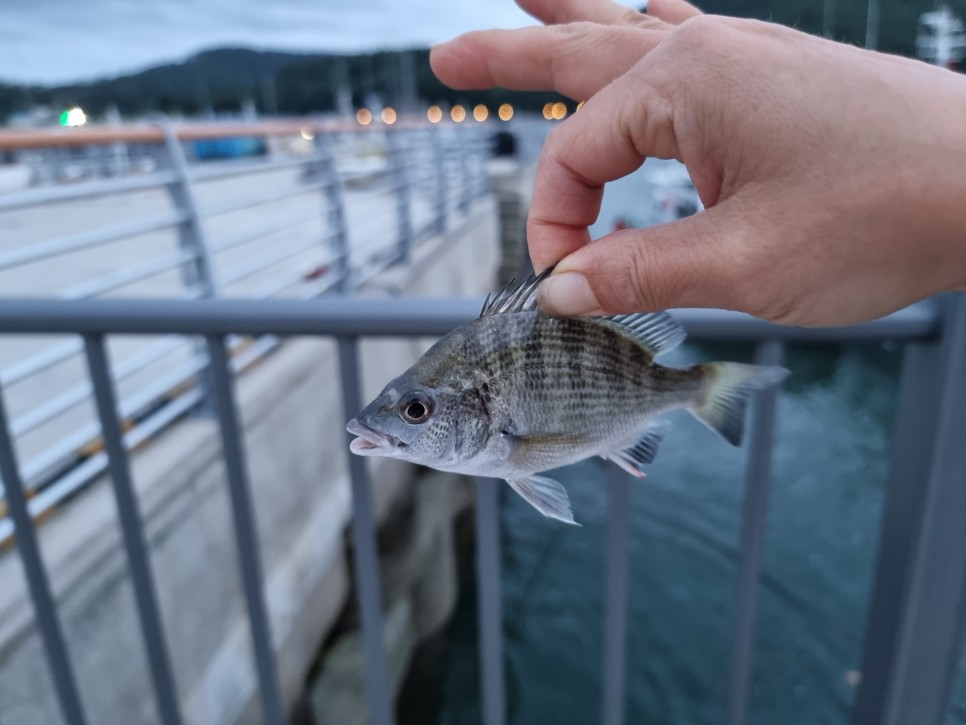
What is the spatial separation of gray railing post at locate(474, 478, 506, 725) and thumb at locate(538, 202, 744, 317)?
118 cm

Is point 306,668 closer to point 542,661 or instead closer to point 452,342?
point 542,661

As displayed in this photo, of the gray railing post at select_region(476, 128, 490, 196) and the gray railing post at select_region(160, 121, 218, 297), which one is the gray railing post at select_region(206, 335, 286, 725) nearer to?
the gray railing post at select_region(160, 121, 218, 297)

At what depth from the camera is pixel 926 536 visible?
5.51ft

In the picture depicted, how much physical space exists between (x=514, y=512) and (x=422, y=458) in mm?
7301

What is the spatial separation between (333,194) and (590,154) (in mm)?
4655

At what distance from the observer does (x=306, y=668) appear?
167 inches

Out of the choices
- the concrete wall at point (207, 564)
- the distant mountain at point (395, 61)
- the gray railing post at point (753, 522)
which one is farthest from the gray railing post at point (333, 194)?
the gray railing post at point (753, 522)

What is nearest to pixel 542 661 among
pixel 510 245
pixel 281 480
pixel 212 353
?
pixel 281 480

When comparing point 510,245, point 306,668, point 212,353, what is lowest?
point 306,668

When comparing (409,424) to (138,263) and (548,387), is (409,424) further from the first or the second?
(138,263)

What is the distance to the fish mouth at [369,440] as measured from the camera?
1.48 ft

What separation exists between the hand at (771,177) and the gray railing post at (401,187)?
5.86m

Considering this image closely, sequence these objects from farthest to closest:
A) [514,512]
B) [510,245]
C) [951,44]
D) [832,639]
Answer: [510,245] < [514,512] < [832,639] < [951,44]

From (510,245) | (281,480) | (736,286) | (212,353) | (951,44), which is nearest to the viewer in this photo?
(736,286)
